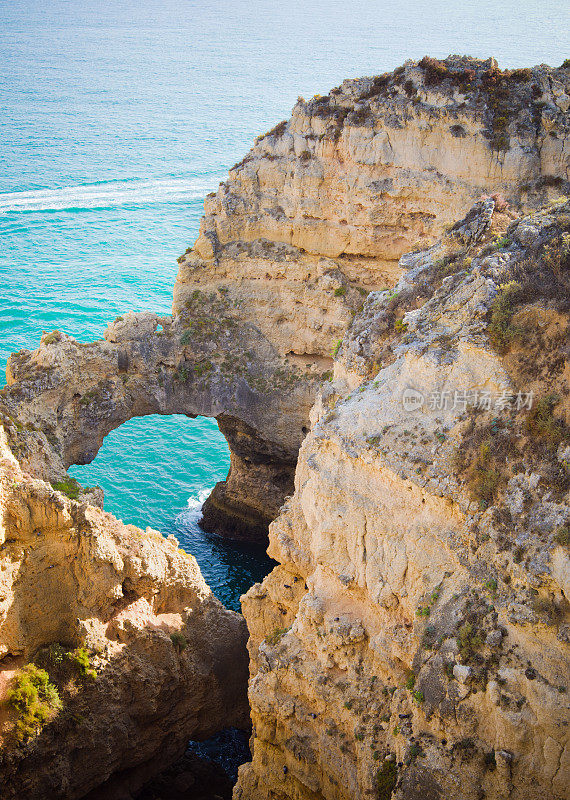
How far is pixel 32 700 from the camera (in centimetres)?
2170

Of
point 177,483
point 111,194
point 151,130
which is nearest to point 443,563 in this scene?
point 177,483

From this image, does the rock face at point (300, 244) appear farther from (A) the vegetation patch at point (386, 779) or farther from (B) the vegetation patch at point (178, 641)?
(A) the vegetation patch at point (386, 779)

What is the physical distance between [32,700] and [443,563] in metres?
13.6

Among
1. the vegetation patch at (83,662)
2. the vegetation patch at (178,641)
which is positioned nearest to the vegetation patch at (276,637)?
the vegetation patch at (178,641)

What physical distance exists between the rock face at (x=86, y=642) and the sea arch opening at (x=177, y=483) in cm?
1224

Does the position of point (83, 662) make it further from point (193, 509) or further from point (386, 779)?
point (193, 509)

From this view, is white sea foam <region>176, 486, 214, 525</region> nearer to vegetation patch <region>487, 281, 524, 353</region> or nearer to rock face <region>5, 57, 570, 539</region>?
rock face <region>5, 57, 570, 539</region>

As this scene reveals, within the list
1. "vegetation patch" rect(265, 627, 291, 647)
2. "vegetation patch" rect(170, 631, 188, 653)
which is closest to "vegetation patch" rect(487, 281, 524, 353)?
"vegetation patch" rect(265, 627, 291, 647)

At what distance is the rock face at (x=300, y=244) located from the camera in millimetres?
31703

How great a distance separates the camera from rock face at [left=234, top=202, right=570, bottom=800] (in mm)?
14258

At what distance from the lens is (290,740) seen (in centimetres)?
1891

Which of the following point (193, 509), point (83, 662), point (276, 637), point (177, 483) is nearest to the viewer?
point (276, 637)

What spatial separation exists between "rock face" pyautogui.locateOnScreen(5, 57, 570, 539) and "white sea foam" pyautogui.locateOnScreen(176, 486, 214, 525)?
7.23m

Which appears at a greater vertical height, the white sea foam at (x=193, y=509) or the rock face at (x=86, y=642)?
the rock face at (x=86, y=642)
